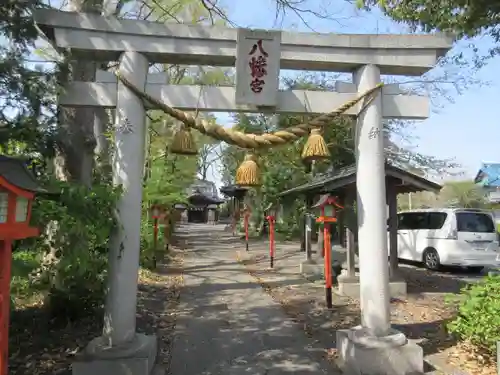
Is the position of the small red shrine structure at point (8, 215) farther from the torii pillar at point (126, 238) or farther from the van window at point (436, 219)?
the van window at point (436, 219)

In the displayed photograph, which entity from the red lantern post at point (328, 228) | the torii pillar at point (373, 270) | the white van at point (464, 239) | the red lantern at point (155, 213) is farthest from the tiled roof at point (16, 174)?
the white van at point (464, 239)

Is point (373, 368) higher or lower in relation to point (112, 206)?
lower

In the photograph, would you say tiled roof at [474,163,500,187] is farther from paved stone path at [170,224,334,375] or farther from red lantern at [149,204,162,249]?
paved stone path at [170,224,334,375]

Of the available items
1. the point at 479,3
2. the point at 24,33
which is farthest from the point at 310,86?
the point at 24,33

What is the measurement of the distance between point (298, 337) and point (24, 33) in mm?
5534

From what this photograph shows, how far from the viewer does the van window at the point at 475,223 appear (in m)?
12.9

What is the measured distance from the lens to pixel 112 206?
4.73 meters

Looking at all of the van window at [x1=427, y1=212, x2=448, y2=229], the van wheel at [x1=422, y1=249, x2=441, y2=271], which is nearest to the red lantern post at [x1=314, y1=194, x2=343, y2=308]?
the van window at [x1=427, y1=212, x2=448, y2=229]

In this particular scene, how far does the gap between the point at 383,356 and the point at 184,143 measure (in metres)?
3.41

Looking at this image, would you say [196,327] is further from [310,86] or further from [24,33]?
[310,86]

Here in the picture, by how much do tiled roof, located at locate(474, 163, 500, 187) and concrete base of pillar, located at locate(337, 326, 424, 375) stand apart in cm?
2993

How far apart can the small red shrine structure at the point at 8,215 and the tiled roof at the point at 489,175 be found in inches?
1312

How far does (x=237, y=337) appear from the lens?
254 inches

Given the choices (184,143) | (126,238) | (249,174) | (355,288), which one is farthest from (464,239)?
(126,238)
